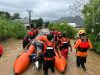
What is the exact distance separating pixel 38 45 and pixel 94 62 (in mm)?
5598

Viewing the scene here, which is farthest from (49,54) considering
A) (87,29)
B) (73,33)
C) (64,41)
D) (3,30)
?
(73,33)

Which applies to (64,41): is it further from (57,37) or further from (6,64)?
(6,64)

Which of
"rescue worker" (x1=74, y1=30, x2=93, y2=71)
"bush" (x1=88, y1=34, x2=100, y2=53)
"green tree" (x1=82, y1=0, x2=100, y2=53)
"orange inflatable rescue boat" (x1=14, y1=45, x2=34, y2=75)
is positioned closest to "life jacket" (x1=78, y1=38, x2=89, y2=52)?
"rescue worker" (x1=74, y1=30, x2=93, y2=71)

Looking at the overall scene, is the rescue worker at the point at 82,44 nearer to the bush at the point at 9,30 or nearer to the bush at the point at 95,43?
the bush at the point at 95,43

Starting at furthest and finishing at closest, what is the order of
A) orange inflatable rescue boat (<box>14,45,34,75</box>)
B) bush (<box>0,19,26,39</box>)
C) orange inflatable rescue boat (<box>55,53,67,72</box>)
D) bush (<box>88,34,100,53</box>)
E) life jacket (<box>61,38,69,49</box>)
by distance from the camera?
bush (<box>0,19,26,39</box>) < bush (<box>88,34,100,53</box>) < life jacket (<box>61,38,69,49</box>) < orange inflatable rescue boat (<box>55,53,67,72</box>) < orange inflatable rescue boat (<box>14,45,34,75</box>)

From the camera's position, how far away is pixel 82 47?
12.3 metres

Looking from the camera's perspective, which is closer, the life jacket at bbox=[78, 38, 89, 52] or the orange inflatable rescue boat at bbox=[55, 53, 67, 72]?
the life jacket at bbox=[78, 38, 89, 52]

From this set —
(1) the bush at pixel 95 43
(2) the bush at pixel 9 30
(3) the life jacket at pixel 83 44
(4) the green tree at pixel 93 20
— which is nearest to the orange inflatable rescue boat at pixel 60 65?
(3) the life jacket at pixel 83 44

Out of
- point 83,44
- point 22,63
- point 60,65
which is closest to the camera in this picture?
point 83,44

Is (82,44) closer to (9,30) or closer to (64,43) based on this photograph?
(64,43)

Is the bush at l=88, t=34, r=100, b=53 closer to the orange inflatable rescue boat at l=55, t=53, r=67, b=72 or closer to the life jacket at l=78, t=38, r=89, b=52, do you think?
the orange inflatable rescue boat at l=55, t=53, r=67, b=72

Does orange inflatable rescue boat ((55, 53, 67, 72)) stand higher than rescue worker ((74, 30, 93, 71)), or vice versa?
rescue worker ((74, 30, 93, 71))

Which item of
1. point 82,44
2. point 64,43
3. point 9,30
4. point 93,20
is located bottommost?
point 9,30

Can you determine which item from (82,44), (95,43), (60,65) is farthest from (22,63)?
(95,43)
